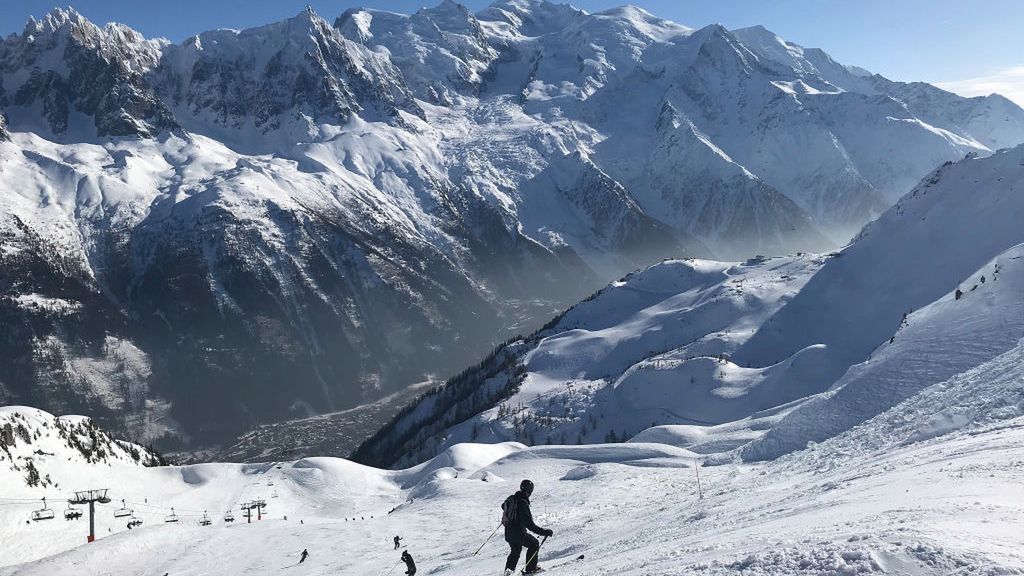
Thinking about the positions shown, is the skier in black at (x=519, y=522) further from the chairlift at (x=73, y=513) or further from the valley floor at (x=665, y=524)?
the chairlift at (x=73, y=513)

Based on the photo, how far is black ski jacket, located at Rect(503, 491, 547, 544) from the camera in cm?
1977

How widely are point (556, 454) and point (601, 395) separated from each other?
106883 mm

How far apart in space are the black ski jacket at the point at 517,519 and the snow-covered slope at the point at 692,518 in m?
1.73

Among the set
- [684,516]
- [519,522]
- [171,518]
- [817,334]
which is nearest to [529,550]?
[519,522]

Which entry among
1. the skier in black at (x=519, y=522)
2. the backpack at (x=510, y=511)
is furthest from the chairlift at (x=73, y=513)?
the backpack at (x=510, y=511)

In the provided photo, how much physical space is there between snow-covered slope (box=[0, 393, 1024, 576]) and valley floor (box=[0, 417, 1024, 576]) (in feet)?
0.23

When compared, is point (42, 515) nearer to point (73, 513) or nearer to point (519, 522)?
point (73, 513)

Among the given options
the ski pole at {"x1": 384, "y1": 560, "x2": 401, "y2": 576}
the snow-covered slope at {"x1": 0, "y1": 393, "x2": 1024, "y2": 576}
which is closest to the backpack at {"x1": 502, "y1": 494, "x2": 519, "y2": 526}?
the snow-covered slope at {"x1": 0, "y1": 393, "x2": 1024, "y2": 576}

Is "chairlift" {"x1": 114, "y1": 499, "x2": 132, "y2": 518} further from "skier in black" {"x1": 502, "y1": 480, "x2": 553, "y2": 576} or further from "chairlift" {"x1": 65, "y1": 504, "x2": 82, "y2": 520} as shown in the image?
"skier in black" {"x1": 502, "y1": 480, "x2": 553, "y2": 576}

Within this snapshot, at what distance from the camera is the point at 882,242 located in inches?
6993

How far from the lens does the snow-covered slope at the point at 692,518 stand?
1293cm

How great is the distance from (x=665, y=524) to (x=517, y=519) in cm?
742

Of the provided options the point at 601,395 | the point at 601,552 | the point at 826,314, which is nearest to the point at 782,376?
the point at 826,314

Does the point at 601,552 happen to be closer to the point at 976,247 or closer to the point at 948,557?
the point at 948,557
